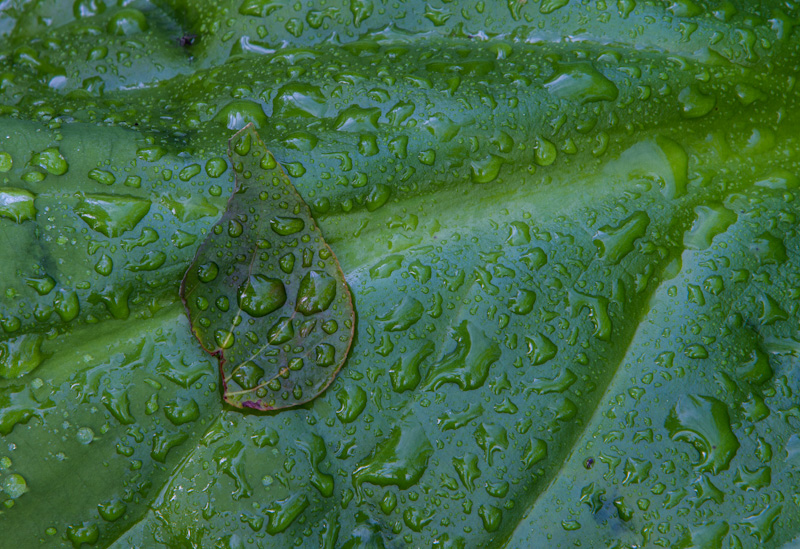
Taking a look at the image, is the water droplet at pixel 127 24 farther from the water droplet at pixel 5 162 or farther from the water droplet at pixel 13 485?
the water droplet at pixel 13 485

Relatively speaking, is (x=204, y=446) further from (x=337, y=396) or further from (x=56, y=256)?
(x=56, y=256)

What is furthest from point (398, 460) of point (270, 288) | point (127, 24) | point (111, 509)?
point (127, 24)

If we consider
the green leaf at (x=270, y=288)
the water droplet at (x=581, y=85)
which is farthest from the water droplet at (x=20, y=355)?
the water droplet at (x=581, y=85)

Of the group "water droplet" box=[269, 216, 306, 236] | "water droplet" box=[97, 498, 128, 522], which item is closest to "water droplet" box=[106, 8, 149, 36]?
"water droplet" box=[269, 216, 306, 236]

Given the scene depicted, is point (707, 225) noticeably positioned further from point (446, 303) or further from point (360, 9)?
point (360, 9)

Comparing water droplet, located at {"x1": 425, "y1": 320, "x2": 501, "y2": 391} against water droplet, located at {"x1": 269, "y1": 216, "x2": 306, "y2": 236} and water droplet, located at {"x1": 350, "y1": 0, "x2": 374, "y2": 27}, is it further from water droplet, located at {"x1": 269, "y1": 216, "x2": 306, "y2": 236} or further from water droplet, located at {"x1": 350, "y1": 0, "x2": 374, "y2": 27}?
water droplet, located at {"x1": 350, "y1": 0, "x2": 374, "y2": 27}

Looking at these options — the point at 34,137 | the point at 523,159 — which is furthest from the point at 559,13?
the point at 34,137

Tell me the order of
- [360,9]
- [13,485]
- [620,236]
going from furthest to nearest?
[360,9]
[620,236]
[13,485]
